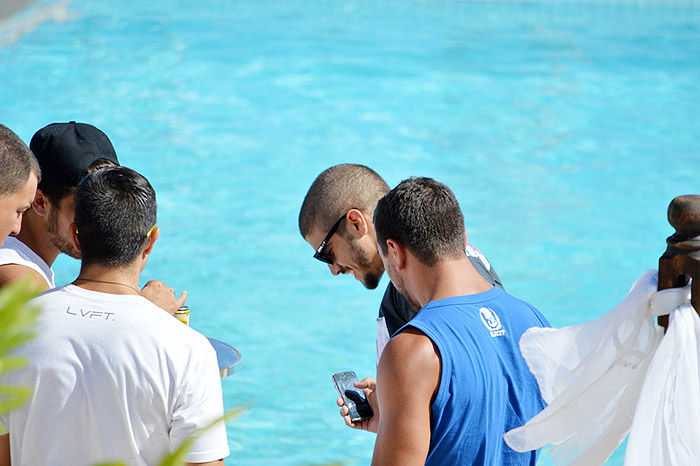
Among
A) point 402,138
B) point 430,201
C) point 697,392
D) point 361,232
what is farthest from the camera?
point 402,138

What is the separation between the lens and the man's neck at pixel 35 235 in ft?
8.94

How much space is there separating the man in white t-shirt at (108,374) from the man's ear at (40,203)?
2.71ft

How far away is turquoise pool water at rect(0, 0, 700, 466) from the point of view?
7289mm

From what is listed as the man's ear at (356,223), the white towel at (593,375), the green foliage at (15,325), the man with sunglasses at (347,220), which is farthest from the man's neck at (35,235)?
the green foliage at (15,325)

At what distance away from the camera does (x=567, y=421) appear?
1922 millimetres

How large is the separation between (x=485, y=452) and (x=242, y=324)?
535 cm

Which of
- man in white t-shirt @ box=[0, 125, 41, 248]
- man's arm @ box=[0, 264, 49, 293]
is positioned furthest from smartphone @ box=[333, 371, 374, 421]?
man in white t-shirt @ box=[0, 125, 41, 248]

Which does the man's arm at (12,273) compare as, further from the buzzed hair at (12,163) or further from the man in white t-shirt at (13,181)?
the buzzed hair at (12,163)

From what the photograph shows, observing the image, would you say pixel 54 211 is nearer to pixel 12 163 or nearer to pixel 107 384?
pixel 12 163

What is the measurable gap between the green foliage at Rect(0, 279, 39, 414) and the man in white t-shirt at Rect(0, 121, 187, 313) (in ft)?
6.73

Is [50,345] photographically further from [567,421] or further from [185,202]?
[185,202]

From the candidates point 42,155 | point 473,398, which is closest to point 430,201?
point 473,398

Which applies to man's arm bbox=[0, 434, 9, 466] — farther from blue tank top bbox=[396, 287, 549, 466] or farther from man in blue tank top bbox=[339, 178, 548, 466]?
blue tank top bbox=[396, 287, 549, 466]

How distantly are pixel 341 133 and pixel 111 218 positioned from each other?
993cm
